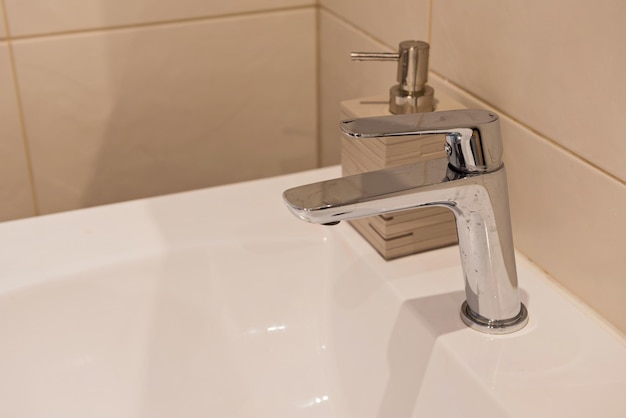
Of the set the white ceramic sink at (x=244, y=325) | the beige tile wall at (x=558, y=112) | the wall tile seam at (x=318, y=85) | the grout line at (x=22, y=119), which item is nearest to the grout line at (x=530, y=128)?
the beige tile wall at (x=558, y=112)

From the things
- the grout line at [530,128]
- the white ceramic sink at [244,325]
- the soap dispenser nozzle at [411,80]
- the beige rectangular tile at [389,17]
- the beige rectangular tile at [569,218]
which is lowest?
the white ceramic sink at [244,325]

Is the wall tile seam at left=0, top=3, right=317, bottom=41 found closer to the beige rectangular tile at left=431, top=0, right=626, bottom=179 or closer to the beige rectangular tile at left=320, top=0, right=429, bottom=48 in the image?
the beige rectangular tile at left=320, top=0, right=429, bottom=48

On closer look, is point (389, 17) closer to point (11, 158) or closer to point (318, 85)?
point (318, 85)

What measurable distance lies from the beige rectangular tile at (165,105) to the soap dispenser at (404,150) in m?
0.30

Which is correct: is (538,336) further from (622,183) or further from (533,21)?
(533,21)

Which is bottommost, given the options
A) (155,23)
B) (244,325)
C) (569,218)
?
(244,325)

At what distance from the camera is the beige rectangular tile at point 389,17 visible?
72 centimetres

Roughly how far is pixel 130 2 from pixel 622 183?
22.4 inches

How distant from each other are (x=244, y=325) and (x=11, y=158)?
0.39m

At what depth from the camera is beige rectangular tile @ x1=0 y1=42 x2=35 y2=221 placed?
0.85 m

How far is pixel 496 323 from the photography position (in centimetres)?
56

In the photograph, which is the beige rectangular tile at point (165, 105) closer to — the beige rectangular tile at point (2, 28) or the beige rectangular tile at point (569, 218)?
the beige rectangular tile at point (2, 28)

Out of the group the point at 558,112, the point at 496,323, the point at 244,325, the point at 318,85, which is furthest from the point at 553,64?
the point at 318,85

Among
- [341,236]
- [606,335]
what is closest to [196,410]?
[341,236]
